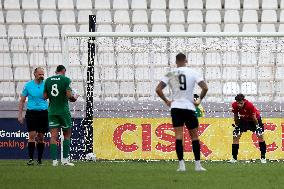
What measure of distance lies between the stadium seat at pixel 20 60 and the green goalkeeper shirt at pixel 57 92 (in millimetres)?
6644

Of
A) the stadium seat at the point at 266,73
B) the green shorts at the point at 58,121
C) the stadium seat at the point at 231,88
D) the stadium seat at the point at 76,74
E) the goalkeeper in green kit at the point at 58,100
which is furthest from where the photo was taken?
the stadium seat at the point at 76,74

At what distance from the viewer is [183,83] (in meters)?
12.4

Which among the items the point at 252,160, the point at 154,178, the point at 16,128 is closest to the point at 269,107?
the point at 252,160

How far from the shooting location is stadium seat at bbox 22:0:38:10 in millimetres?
23688

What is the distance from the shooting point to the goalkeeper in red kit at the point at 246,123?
58.1ft

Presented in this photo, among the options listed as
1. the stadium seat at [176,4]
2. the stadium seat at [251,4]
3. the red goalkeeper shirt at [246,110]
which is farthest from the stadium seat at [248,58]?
the stadium seat at [176,4]

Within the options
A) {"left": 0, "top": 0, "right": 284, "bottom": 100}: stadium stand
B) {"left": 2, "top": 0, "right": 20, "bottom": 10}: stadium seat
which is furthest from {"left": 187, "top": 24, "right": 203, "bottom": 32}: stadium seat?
{"left": 2, "top": 0, "right": 20, "bottom": 10}: stadium seat

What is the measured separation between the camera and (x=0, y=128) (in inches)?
774

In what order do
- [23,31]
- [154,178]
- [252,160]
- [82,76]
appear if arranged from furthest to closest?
[23,31], [82,76], [252,160], [154,178]

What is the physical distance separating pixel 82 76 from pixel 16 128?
1882 millimetres

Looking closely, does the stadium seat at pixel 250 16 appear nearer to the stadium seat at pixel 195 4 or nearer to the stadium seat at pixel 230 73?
the stadium seat at pixel 195 4

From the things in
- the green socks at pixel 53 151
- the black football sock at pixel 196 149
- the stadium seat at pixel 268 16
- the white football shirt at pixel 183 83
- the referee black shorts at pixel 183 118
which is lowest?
the green socks at pixel 53 151

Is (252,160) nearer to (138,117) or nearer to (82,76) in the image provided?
(138,117)

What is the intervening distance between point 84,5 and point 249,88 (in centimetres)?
612
